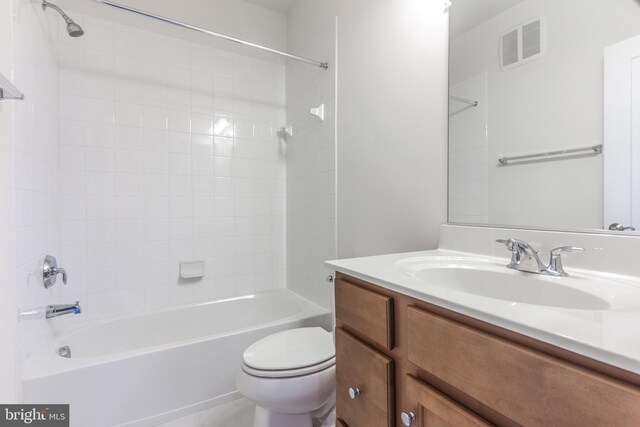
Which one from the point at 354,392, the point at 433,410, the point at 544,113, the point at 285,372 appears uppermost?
the point at 544,113

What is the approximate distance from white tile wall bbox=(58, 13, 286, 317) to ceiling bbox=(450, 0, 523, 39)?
1.54m

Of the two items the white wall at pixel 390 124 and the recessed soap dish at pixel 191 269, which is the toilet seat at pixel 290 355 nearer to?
the white wall at pixel 390 124

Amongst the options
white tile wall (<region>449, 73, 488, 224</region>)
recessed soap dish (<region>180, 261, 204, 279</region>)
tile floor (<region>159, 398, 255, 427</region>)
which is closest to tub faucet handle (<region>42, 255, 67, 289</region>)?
recessed soap dish (<region>180, 261, 204, 279</region>)

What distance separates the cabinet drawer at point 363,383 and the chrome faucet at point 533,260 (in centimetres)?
47

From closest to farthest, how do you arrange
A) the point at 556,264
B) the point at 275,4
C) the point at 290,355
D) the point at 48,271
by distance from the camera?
1. the point at 556,264
2. the point at 290,355
3. the point at 48,271
4. the point at 275,4

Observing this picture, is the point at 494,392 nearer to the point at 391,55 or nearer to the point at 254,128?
the point at 391,55

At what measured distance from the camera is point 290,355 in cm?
125

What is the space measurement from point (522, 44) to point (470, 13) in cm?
28

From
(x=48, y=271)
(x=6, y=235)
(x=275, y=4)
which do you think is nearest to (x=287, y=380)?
(x=6, y=235)

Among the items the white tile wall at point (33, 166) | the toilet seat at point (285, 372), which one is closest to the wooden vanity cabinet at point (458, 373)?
the toilet seat at point (285, 372)

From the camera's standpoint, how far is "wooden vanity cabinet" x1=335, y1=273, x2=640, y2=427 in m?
0.37

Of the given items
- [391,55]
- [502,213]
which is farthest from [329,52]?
[502,213]

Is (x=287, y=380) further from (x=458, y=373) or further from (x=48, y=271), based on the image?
(x=48, y=271)

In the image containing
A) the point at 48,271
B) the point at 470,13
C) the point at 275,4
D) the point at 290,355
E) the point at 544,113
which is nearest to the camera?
the point at 544,113
